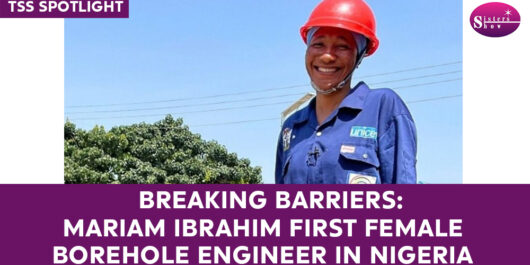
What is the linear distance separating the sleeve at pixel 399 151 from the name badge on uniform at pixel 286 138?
0.49 metres

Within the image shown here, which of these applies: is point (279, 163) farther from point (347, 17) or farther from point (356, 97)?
point (347, 17)

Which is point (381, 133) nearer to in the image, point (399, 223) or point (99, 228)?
point (399, 223)

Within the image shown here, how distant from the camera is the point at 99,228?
3287mm

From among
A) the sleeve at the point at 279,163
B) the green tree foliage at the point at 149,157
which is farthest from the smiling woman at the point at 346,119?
the green tree foliage at the point at 149,157

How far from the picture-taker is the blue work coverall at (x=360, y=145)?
2.55 metres

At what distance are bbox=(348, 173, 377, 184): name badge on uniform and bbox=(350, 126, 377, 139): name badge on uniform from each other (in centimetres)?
15

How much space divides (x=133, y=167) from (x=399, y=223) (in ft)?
46.5

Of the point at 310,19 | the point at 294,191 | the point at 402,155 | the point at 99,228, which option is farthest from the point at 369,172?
the point at 99,228

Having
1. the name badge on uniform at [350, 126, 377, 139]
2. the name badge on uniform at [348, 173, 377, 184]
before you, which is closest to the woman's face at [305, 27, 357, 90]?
the name badge on uniform at [350, 126, 377, 139]

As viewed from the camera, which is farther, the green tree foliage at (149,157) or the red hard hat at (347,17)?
the green tree foliage at (149,157)

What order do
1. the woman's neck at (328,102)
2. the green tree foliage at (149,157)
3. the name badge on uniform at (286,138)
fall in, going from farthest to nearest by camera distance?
1. the green tree foliage at (149,157)
2. the name badge on uniform at (286,138)
3. the woman's neck at (328,102)

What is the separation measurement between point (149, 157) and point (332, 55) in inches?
588

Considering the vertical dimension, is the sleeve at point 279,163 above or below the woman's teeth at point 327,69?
below

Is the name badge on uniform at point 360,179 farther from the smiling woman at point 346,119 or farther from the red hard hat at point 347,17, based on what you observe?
the red hard hat at point 347,17
